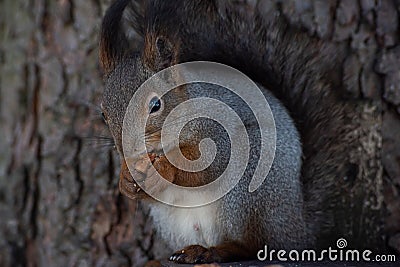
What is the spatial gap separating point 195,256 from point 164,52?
1.38 ft

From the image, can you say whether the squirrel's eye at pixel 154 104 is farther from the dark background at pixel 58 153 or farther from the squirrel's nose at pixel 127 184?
the dark background at pixel 58 153

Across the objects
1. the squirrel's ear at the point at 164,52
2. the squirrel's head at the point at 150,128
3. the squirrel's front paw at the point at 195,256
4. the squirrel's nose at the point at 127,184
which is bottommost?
the squirrel's front paw at the point at 195,256

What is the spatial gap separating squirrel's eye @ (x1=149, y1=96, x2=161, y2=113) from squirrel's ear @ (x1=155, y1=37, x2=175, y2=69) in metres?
0.07

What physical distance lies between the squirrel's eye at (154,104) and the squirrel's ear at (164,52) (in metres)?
0.07

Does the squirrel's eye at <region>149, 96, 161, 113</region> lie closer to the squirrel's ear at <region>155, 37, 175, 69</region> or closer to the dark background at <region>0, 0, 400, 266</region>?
the squirrel's ear at <region>155, 37, 175, 69</region>

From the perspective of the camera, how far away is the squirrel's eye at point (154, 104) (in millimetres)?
1545

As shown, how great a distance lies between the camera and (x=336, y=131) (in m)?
1.62

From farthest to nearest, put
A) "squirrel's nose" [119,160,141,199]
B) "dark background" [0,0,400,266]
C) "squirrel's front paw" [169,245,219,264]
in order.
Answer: "dark background" [0,0,400,266] → "squirrel's nose" [119,160,141,199] → "squirrel's front paw" [169,245,219,264]

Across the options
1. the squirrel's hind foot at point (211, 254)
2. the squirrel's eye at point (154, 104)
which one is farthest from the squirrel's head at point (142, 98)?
the squirrel's hind foot at point (211, 254)

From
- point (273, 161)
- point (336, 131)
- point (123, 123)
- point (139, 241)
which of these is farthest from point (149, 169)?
point (139, 241)

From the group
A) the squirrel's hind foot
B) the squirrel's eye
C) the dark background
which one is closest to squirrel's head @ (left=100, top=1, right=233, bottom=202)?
the squirrel's eye

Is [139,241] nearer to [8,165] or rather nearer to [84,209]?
[84,209]

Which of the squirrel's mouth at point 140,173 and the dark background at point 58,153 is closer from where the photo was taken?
the squirrel's mouth at point 140,173

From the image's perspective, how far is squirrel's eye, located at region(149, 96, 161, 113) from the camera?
1.54 m
